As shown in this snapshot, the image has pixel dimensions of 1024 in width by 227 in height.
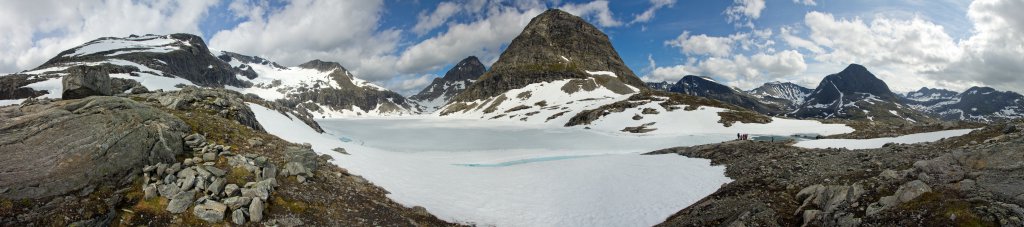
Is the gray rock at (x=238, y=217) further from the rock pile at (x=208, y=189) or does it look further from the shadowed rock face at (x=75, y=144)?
the shadowed rock face at (x=75, y=144)

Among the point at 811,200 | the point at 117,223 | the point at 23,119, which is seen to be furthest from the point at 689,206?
the point at 23,119

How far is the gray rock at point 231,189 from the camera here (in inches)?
548

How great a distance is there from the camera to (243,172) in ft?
52.3

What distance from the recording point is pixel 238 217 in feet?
42.3

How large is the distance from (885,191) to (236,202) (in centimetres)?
1947

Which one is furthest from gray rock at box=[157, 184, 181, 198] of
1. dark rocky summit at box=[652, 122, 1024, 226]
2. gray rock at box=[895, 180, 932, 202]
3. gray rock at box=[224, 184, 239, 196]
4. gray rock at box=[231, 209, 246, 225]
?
gray rock at box=[895, 180, 932, 202]

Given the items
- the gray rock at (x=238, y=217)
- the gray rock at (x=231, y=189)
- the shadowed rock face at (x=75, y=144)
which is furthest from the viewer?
the gray rock at (x=231, y=189)

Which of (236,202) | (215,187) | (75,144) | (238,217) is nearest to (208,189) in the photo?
(215,187)

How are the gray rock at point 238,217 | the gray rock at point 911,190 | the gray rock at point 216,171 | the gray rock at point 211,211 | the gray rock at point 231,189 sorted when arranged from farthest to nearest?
the gray rock at point 216,171
the gray rock at point 231,189
the gray rock at point 238,217
the gray rock at point 211,211
the gray rock at point 911,190

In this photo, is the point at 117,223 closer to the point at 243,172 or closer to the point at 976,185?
the point at 243,172

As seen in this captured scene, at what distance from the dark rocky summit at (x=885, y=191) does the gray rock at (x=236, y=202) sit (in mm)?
14654

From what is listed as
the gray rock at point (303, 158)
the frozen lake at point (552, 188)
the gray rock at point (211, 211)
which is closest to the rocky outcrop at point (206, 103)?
the frozen lake at point (552, 188)

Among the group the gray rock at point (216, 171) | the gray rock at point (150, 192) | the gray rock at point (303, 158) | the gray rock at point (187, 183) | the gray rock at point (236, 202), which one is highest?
the gray rock at point (303, 158)

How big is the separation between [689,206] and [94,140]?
21.9 m
